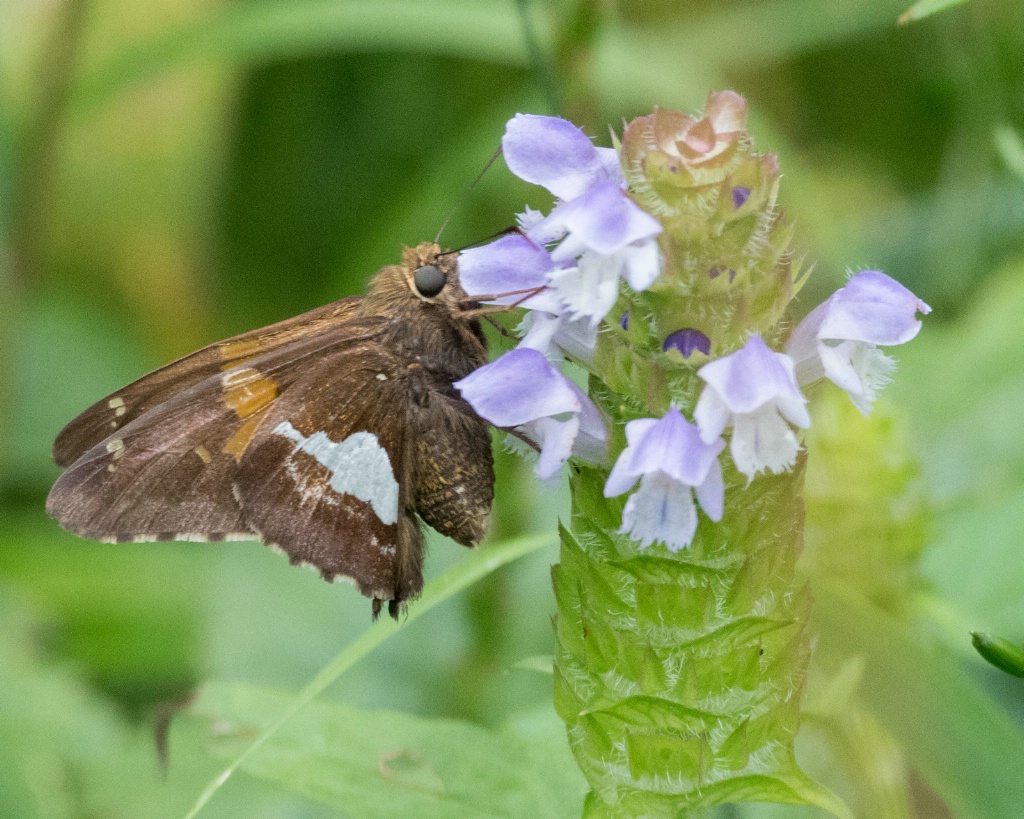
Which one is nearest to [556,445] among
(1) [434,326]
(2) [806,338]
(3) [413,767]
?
(2) [806,338]

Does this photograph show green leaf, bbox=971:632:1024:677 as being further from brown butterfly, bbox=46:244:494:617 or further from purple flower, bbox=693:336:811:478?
brown butterfly, bbox=46:244:494:617

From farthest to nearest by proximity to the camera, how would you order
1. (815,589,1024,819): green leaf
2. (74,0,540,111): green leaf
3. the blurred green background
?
(74,0,540,111): green leaf < the blurred green background < (815,589,1024,819): green leaf

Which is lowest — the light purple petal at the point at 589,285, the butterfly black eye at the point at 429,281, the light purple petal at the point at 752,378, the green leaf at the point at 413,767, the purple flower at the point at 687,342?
the green leaf at the point at 413,767

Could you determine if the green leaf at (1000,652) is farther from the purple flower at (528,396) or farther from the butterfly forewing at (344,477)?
the butterfly forewing at (344,477)

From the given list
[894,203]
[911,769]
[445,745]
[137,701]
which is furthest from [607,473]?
[894,203]

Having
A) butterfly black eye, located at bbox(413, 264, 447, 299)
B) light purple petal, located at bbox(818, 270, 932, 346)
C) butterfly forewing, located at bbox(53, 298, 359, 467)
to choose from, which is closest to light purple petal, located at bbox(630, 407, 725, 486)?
light purple petal, located at bbox(818, 270, 932, 346)

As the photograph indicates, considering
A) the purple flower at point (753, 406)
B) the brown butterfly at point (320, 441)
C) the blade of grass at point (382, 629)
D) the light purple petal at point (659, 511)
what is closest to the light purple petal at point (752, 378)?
the purple flower at point (753, 406)
